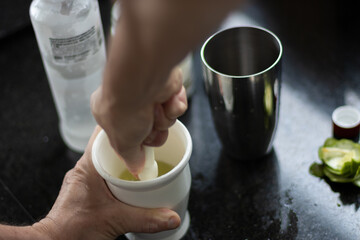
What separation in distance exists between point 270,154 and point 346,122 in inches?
5.7

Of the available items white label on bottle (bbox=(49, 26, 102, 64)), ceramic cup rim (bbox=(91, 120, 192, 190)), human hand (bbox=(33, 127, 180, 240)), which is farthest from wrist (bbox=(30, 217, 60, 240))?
white label on bottle (bbox=(49, 26, 102, 64))

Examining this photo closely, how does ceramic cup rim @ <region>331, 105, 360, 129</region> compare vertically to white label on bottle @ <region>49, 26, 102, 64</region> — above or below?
below

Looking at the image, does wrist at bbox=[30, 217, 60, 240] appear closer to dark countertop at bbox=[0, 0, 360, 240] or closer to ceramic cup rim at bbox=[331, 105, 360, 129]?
dark countertop at bbox=[0, 0, 360, 240]

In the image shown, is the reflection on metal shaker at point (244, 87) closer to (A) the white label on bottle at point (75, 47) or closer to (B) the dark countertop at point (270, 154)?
(B) the dark countertop at point (270, 154)

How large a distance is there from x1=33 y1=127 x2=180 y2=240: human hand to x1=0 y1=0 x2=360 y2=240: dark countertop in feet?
0.39

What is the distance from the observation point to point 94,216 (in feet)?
2.50

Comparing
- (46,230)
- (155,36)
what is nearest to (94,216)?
(46,230)

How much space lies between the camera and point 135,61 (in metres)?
0.43

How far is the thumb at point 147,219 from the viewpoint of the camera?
2.43 feet

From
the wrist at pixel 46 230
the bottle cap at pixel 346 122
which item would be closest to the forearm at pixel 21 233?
the wrist at pixel 46 230

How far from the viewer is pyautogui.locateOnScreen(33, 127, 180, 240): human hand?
2.44 ft

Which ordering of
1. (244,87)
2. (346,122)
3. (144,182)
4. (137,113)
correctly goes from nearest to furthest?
(137,113), (144,182), (244,87), (346,122)

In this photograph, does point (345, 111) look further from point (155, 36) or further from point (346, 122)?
point (155, 36)

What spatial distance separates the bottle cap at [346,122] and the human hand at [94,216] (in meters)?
0.35
